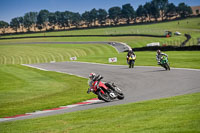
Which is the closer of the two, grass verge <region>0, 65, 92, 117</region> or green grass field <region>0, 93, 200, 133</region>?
green grass field <region>0, 93, 200, 133</region>

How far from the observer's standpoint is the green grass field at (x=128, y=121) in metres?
8.07

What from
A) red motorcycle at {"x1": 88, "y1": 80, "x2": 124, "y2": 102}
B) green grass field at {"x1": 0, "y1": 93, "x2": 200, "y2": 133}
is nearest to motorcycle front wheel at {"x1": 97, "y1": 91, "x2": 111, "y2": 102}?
red motorcycle at {"x1": 88, "y1": 80, "x2": 124, "y2": 102}

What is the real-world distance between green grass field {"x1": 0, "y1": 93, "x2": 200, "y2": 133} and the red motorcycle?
8.85 ft

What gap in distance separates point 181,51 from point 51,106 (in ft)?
104

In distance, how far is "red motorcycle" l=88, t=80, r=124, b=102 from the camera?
49.0 ft

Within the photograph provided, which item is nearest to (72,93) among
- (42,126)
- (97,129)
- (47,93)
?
(47,93)

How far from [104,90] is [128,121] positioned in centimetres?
573

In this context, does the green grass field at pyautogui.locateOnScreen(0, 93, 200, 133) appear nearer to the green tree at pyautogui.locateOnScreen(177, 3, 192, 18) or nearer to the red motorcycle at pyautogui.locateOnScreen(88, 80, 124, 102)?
the red motorcycle at pyautogui.locateOnScreen(88, 80, 124, 102)

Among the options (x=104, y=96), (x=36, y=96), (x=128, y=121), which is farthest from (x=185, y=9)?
(x=128, y=121)

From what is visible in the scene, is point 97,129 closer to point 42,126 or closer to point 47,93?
point 42,126

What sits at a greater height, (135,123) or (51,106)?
(135,123)

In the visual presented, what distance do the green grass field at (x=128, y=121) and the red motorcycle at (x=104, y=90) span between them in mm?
2697

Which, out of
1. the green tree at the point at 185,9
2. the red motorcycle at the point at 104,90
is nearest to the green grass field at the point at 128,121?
the red motorcycle at the point at 104,90

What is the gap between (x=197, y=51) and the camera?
4200 cm
